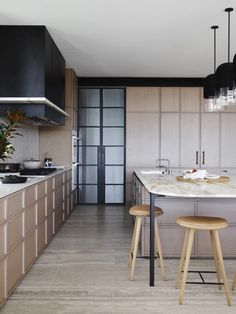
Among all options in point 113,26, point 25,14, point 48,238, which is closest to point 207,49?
point 113,26

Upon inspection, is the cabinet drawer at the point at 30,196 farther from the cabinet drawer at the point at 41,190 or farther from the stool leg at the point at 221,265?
the stool leg at the point at 221,265

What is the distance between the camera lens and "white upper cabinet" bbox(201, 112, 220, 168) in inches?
264

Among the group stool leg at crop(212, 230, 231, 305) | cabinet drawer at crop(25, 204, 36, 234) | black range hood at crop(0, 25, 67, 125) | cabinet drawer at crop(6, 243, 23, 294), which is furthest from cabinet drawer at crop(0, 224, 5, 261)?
black range hood at crop(0, 25, 67, 125)

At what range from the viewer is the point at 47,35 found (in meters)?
3.89

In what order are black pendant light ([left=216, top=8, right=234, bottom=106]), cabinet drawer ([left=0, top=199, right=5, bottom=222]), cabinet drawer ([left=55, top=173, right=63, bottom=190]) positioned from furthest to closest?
cabinet drawer ([left=55, top=173, right=63, bottom=190])
black pendant light ([left=216, top=8, right=234, bottom=106])
cabinet drawer ([left=0, top=199, right=5, bottom=222])

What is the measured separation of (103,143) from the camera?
22.3 feet

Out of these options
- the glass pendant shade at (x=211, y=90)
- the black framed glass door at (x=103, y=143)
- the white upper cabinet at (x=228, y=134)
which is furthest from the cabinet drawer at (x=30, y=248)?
the white upper cabinet at (x=228, y=134)

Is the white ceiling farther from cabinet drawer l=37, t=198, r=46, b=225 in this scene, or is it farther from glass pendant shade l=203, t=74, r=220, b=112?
cabinet drawer l=37, t=198, r=46, b=225

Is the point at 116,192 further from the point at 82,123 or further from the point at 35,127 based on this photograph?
the point at 35,127

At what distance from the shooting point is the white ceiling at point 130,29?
129 inches

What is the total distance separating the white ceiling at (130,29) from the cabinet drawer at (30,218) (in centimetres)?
211

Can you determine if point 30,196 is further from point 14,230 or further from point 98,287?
point 98,287

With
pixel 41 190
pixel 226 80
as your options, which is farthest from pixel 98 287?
pixel 226 80

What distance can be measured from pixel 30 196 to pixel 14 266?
67 cm
